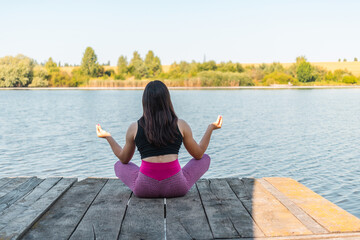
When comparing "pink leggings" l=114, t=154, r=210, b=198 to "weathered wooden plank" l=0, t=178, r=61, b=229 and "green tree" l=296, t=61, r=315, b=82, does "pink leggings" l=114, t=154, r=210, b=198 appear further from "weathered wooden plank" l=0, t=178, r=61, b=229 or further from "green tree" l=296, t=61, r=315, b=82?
"green tree" l=296, t=61, r=315, b=82

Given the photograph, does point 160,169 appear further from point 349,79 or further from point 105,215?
point 349,79

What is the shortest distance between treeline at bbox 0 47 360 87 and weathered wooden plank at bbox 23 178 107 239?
42189mm

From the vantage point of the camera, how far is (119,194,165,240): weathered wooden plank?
2371 mm

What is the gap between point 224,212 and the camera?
2.75 meters

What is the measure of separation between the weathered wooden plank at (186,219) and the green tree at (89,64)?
59.5 metres

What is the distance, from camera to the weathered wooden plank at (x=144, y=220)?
7.78 ft

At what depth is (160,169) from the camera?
2.97m

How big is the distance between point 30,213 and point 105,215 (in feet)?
1.66

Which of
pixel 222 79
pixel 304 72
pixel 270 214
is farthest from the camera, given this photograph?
pixel 304 72

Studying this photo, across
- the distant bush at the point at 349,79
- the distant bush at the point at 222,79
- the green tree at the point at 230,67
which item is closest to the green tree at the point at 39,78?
the distant bush at the point at 222,79

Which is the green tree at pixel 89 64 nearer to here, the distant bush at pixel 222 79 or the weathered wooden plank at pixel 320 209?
the distant bush at pixel 222 79

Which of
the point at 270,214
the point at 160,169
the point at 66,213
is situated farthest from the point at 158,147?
the point at 270,214

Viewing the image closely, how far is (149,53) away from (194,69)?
629 inches

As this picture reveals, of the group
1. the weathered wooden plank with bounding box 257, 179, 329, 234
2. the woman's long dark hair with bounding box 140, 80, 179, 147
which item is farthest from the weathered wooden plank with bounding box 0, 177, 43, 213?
the weathered wooden plank with bounding box 257, 179, 329, 234
